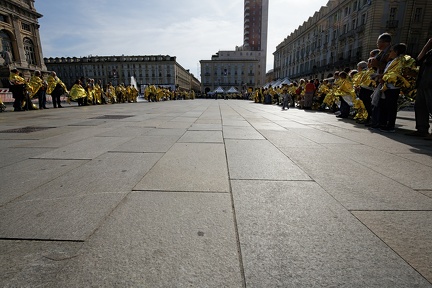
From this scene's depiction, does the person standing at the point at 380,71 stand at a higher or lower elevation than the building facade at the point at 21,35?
lower

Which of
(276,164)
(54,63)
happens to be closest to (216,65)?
(54,63)

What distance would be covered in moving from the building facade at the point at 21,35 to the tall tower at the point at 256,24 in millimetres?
82718

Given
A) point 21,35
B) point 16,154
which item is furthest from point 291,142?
point 21,35

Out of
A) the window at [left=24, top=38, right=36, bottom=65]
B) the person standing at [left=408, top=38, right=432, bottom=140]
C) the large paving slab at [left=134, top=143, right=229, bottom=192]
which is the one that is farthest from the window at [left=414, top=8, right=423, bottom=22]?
the window at [left=24, top=38, right=36, bottom=65]

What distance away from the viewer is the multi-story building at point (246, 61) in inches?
3369

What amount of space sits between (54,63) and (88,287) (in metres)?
107

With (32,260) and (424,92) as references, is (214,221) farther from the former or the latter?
(424,92)

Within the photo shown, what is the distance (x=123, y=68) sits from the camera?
8419 cm

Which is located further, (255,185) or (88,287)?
(255,185)

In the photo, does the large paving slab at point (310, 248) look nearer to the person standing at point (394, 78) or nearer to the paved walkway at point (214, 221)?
the paved walkway at point (214, 221)

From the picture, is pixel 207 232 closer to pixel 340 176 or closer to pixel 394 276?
pixel 394 276

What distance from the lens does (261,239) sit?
4.14ft

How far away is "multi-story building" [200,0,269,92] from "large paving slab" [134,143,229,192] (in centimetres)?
7196

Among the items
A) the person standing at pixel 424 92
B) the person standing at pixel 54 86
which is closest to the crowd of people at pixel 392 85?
the person standing at pixel 424 92
